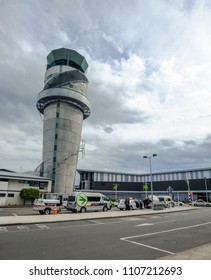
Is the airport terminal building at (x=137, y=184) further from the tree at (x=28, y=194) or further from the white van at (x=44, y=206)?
the white van at (x=44, y=206)

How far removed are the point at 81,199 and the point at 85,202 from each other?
0.69m

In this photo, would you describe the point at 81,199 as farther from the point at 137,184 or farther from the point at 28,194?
the point at 137,184

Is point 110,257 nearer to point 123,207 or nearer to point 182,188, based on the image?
point 123,207

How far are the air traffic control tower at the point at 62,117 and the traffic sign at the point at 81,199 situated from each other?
41.6 m

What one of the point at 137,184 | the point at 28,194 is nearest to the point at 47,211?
the point at 28,194

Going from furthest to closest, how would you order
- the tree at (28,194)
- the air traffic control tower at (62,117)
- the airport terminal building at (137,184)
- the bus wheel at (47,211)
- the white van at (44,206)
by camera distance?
1. the airport terminal building at (137,184)
2. the air traffic control tower at (62,117)
3. the tree at (28,194)
4. the bus wheel at (47,211)
5. the white van at (44,206)

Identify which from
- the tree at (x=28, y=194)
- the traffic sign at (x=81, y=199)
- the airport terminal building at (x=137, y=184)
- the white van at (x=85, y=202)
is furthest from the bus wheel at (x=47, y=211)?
the airport terminal building at (x=137, y=184)

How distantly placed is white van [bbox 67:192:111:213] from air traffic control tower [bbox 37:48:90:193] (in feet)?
133

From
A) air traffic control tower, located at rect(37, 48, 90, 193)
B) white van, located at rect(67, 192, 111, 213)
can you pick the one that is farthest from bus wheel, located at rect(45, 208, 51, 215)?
air traffic control tower, located at rect(37, 48, 90, 193)

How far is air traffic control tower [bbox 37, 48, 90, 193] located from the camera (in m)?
67.9

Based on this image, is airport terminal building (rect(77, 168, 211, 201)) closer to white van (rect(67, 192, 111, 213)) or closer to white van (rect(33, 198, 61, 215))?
white van (rect(67, 192, 111, 213))

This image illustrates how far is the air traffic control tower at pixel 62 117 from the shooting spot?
67.9 m
